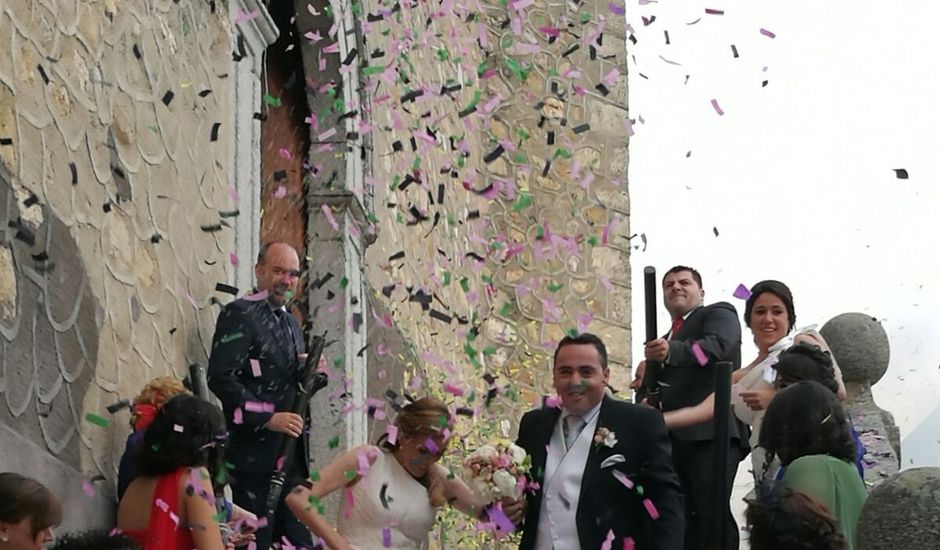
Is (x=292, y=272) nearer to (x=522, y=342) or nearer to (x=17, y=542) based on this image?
(x=17, y=542)

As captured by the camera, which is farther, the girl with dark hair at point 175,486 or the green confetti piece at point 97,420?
the green confetti piece at point 97,420

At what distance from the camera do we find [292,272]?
20.8 ft

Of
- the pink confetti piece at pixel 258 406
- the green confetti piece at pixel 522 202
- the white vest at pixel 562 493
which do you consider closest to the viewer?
the white vest at pixel 562 493

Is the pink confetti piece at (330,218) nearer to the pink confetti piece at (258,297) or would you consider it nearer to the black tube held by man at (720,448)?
the pink confetti piece at (258,297)

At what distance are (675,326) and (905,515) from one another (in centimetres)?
333

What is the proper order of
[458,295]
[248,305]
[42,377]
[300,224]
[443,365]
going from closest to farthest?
[42,377], [248,305], [300,224], [443,365], [458,295]

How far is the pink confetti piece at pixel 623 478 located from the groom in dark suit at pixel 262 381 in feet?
4.16

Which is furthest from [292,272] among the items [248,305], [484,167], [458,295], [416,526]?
[484,167]

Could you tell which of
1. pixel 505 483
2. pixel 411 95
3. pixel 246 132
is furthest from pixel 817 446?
pixel 411 95

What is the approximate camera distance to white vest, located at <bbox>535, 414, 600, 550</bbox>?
5.56 meters

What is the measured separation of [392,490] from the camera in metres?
5.66

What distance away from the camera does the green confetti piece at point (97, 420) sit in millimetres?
5119

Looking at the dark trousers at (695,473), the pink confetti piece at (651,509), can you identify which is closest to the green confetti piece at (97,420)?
the pink confetti piece at (651,509)

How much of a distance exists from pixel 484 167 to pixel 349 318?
4999mm
